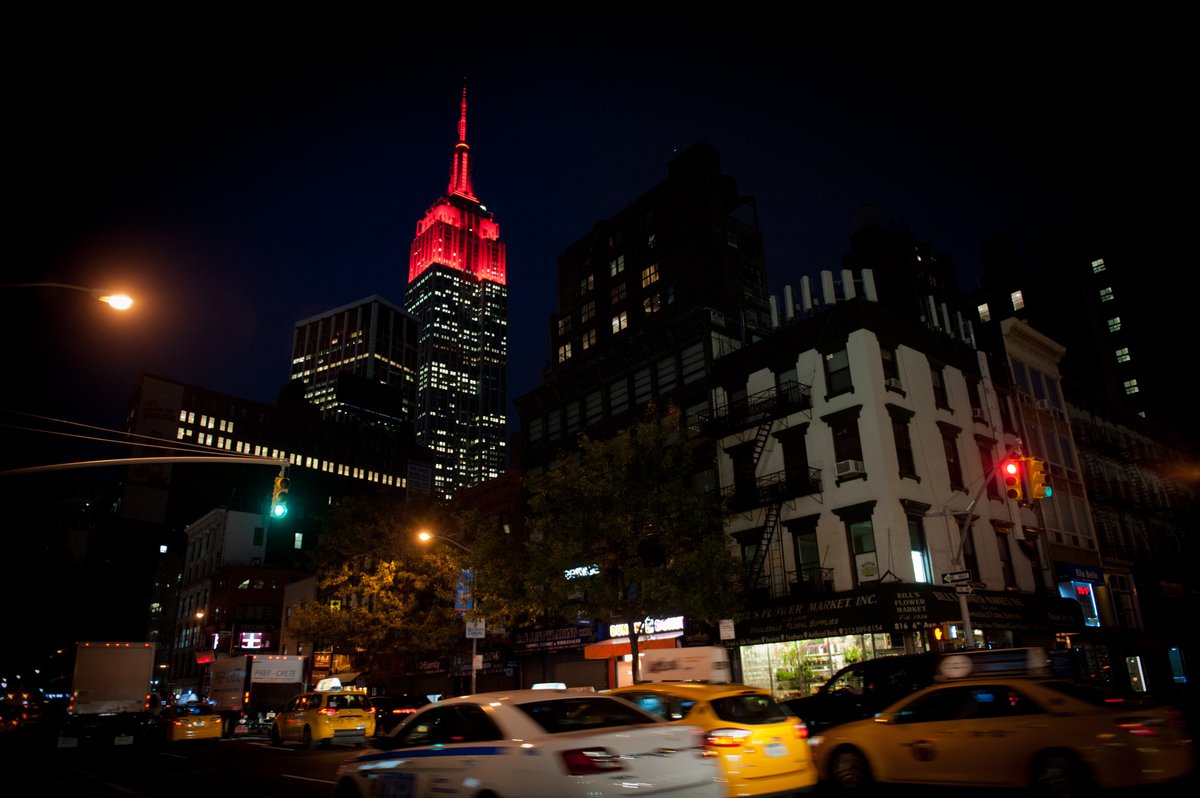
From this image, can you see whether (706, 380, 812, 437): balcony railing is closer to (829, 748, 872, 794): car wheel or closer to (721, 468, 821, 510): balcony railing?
(721, 468, 821, 510): balcony railing

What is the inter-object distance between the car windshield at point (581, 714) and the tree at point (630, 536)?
1789cm

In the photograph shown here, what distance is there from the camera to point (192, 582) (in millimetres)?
87375

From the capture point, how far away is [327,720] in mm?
23406

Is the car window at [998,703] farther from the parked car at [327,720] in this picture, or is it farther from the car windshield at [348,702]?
the car windshield at [348,702]

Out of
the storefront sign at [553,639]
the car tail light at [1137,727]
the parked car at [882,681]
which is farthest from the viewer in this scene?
the storefront sign at [553,639]

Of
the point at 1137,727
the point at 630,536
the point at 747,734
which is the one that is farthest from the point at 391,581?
the point at 1137,727

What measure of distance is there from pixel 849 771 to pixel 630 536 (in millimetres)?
15988

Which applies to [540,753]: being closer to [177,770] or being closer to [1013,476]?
[177,770]

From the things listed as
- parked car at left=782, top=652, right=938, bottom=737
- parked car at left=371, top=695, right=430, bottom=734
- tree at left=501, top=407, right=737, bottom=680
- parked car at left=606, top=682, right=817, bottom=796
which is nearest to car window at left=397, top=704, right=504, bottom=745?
parked car at left=606, top=682, right=817, bottom=796

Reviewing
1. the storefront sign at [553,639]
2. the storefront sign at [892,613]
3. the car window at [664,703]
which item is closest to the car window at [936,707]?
the car window at [664,703]

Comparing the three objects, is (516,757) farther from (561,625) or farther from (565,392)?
(565,392)

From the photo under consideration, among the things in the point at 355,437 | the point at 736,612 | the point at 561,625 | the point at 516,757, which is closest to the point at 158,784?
the point at 516,757

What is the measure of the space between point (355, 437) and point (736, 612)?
160792mm

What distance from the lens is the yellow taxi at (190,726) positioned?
1057 inches
